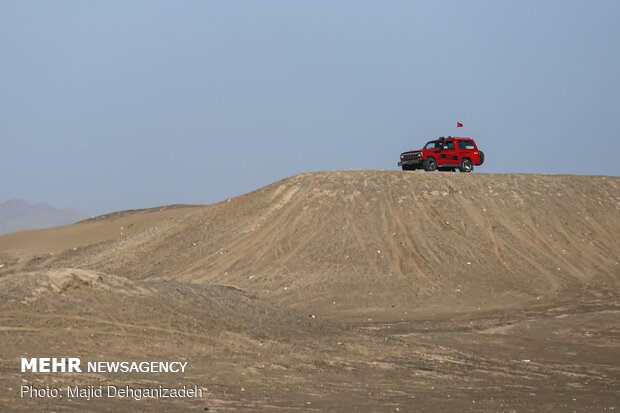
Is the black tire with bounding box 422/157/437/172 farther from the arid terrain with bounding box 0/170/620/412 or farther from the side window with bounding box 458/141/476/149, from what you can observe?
the side window with bounding box 458/141/476/149

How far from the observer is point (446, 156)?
131 feet

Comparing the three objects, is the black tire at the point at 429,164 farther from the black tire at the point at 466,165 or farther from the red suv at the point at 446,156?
the black tire at the point at 466,165

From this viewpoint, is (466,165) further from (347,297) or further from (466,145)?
(347,297)

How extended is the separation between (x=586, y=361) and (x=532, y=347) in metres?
1.98

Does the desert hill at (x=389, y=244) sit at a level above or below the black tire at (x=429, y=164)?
below

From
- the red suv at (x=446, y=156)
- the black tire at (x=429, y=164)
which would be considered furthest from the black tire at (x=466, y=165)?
the black tire at (x=429, y=164)

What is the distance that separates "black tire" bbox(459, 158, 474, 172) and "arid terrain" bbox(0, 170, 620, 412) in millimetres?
428

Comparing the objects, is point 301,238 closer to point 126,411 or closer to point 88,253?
point 88,253

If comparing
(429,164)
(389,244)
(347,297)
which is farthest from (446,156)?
(347,297)

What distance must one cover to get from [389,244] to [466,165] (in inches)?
305

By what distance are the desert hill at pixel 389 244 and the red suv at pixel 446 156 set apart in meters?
0.57

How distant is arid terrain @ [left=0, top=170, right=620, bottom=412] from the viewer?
13750mm

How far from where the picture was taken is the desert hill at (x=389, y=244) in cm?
3172

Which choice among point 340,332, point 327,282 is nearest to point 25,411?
point 340,332
